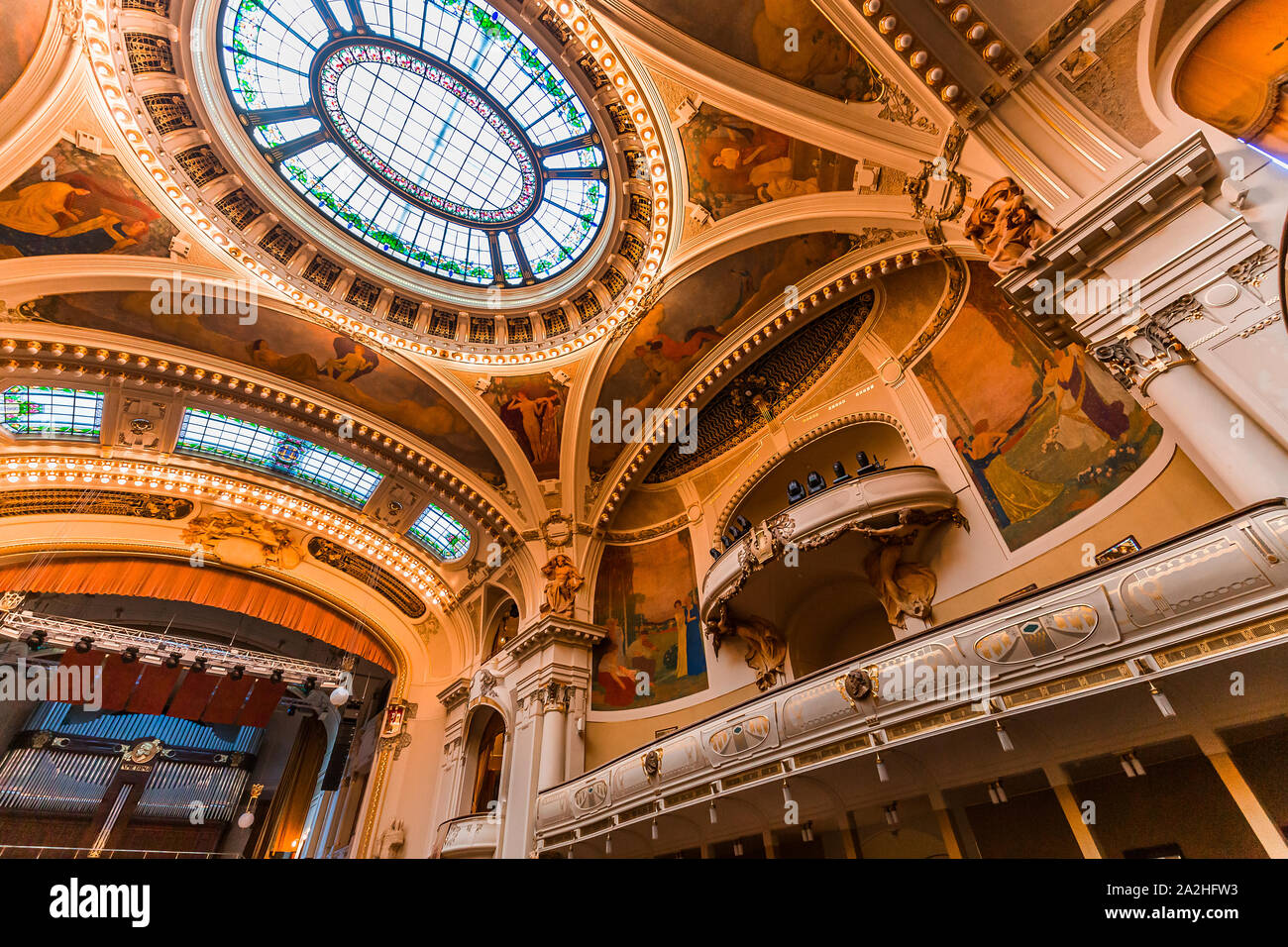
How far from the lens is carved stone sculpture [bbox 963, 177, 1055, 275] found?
6.41m

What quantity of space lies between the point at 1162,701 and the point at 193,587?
17.9 metres

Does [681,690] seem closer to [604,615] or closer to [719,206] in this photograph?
[604,615]

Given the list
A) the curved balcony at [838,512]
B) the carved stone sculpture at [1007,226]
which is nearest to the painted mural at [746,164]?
the carved stone sculpture at [1007,226]

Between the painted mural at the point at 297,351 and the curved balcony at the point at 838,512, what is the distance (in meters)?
7.72

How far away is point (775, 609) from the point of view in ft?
34.3

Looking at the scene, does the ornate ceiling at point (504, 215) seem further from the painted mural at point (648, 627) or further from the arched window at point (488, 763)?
the arched window at point (488, 763)

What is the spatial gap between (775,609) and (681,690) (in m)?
2.67

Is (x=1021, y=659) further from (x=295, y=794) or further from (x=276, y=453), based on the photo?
(x=295, y=794)

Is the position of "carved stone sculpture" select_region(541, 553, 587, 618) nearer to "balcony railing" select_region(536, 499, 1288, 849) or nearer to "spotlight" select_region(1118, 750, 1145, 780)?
"balcony railing" select_region(536, 499, 1288, 849)

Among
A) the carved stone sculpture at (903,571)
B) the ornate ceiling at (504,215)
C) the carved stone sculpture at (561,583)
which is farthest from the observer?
the carved stone sculpture at (561,583)

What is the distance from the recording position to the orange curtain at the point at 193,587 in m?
12.9

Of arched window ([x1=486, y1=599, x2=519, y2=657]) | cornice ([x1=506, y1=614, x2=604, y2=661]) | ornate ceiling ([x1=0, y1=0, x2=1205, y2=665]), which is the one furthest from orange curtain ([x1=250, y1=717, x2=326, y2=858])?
cornice ([x1=506, y1=614, x2=604, y2=661])

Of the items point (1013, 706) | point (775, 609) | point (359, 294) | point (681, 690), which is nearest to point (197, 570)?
point (359, 294)
